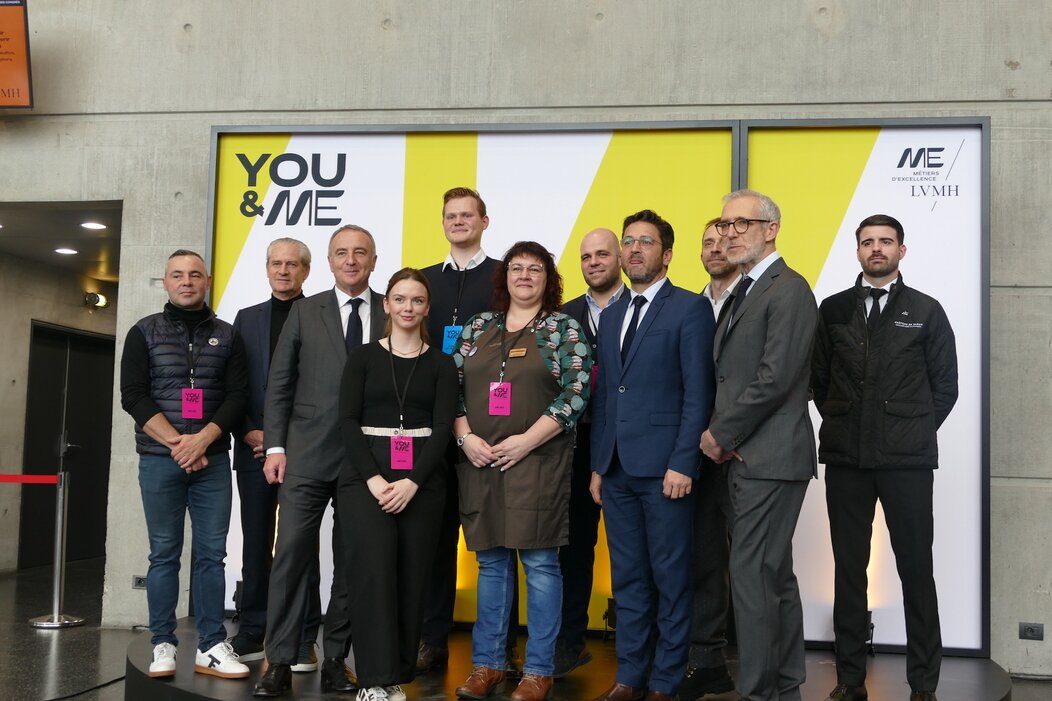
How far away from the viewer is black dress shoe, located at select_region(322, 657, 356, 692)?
3.33 metres

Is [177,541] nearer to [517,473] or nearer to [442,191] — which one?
[517,473]

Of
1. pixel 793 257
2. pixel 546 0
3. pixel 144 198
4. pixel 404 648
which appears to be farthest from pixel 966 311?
pixel 144 198

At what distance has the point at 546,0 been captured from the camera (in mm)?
5020

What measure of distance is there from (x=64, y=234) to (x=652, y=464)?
16.6 feet

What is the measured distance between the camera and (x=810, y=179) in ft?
15.5

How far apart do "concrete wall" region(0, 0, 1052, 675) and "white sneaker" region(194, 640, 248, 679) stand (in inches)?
70.3

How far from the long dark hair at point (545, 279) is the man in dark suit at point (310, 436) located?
0.49 meters

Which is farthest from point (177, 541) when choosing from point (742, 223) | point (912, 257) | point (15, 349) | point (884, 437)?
point (15, 349)

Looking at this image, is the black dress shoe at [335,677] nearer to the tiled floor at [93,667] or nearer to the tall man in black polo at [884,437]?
the tiled floor at [93,667]

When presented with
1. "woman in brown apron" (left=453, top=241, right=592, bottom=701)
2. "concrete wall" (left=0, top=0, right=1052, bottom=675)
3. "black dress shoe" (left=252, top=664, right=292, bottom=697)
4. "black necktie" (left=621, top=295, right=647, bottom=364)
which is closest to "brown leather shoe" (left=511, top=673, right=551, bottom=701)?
"woman in brown apron" (left=453, top=241, right=592, bottom=701)

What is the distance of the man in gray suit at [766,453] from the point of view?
2977mm

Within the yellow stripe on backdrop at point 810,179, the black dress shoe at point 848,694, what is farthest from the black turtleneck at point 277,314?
the black dress shoe at point 848,694

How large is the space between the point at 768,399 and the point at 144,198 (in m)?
3.87

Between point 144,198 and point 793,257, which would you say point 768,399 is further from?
point 144,198
